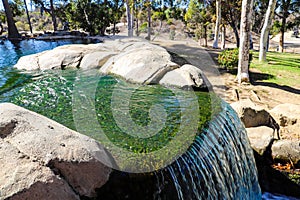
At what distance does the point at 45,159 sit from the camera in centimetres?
234

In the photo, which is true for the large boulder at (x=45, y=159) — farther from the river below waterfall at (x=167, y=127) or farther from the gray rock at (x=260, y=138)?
the gray rock at (x=260, y=138)

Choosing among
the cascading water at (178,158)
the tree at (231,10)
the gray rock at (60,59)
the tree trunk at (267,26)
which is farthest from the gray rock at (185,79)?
the tree at (231,10)

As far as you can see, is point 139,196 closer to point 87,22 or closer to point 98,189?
point 98,189

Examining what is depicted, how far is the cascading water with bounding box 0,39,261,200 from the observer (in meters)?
2.78

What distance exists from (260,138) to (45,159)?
4.97 metres

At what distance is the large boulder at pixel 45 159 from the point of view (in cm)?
214

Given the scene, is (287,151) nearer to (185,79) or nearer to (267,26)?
(185,79)

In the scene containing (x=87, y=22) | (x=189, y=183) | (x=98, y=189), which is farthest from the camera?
(x=87, y=22)

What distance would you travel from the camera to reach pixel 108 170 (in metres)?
2.62

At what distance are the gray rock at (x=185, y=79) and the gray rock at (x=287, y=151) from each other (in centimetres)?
201

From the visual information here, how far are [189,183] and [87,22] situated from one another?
24523 millimetres

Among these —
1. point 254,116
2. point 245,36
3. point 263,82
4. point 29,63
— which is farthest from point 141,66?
point 263,82

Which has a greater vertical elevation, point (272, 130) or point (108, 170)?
point (108, 170)

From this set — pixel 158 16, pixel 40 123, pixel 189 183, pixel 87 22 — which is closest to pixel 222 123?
pixel 189 183
